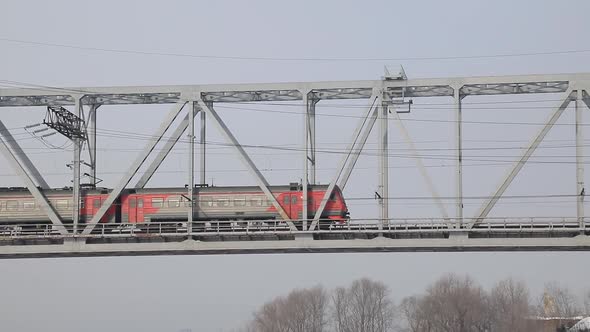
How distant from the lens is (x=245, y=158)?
51438 mm

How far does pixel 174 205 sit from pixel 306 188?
11.2 metres

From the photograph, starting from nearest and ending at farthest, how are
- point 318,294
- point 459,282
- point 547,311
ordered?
point 459,282
point 318,294
point 547,311

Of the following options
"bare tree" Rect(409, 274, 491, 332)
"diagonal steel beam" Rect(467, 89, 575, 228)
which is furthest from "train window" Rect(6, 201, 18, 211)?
"bare tree" Rect(409, 274, 491, 332)

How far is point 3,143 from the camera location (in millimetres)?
54125

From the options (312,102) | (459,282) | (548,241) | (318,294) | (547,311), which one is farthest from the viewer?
(547,311)

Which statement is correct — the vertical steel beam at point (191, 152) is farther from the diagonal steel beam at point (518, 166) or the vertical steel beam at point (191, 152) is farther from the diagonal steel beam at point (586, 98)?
the diagonal steel beam at point (586, 98)

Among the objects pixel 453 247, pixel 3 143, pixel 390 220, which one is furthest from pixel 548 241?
pixel 3 143

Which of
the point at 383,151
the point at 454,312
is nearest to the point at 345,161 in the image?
the point at 383,151

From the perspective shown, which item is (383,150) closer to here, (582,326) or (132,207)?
(132,207)

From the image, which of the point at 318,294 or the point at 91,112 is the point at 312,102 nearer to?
the point at 91,112

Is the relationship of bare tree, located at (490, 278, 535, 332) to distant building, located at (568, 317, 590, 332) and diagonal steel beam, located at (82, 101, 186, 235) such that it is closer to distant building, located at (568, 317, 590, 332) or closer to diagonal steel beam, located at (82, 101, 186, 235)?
distant building, located at (568, 317, 590, 332)

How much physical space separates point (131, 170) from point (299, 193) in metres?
12.1

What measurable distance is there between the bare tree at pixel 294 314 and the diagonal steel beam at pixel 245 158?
80403mm

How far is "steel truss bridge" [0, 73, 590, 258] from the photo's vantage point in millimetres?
48219
